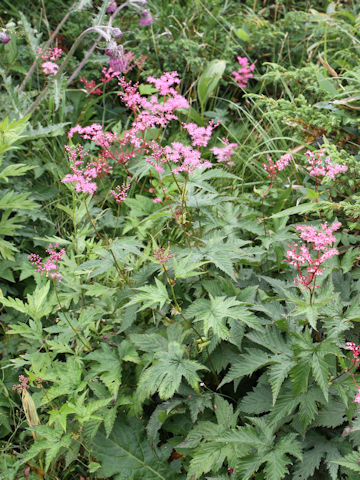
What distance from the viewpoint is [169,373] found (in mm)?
1612

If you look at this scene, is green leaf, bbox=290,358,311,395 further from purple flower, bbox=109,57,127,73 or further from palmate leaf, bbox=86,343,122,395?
purple flower, bbox=109,57,127,73

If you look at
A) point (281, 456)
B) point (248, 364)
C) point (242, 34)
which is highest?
point (242, 34)

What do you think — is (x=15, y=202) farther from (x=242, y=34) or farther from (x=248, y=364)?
(x=242, y=34)

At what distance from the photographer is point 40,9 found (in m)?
3.91

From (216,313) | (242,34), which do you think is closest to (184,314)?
(216,313)

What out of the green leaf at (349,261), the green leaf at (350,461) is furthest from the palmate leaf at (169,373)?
the green leaf at (349,261)

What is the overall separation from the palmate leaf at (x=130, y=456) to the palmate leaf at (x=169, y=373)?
0.26m

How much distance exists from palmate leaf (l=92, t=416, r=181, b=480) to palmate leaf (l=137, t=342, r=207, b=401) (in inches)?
10.1

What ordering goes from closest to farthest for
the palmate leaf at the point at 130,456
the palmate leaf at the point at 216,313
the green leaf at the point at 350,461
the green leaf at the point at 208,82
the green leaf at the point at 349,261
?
1. the green leaf at the point at 350,461
2. the palmate leaf at the point at 216,313
3. the palmate leaf at the point at 130,456
4. the green leaf at the point at 349,261
5. the green leaf at the point at 208,82

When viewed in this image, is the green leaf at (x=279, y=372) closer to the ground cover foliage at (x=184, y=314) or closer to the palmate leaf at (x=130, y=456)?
the ground cover foliage at (x=184, y=314)

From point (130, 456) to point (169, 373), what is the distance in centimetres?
44

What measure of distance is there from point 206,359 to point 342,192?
106 cm

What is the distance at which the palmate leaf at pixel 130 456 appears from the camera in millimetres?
1778

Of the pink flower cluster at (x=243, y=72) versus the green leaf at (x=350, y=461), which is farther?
the pink flower cluster at (x=243, y=72)
